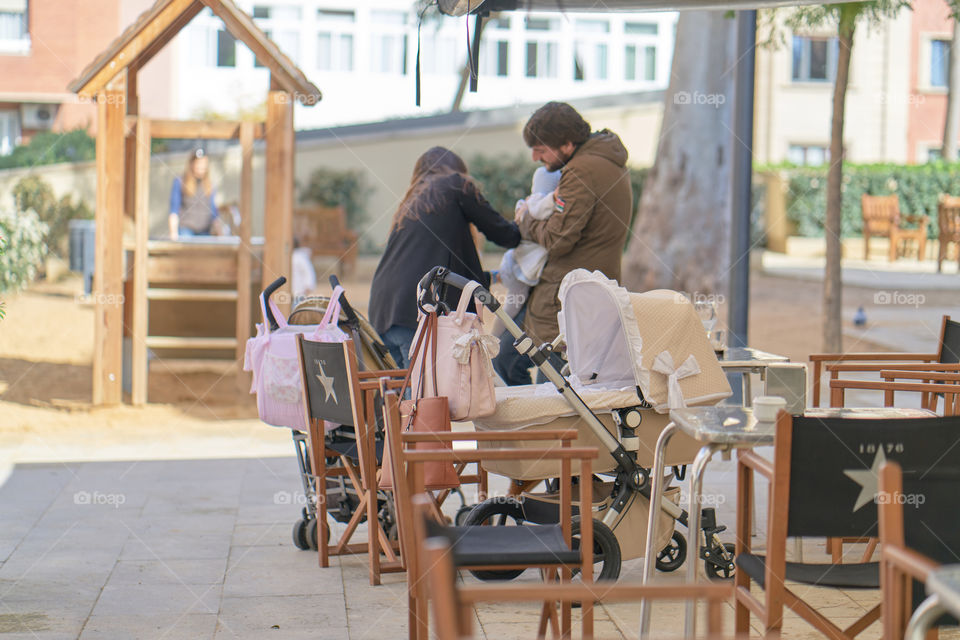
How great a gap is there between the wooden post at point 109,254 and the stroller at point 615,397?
4.80 meters

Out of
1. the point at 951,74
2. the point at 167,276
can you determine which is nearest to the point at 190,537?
the point at 167,276

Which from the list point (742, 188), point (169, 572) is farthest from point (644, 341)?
point (742, 188)

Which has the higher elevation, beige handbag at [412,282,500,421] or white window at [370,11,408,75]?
white window at [370,11,408,75]

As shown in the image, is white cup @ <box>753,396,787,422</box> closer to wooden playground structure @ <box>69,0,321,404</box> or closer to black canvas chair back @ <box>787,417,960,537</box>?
black canvas chair back @ <box>787,417,960,537</box>

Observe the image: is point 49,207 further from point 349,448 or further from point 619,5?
point 349,448

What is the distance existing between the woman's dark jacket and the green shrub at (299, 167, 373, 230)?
55.9 ft

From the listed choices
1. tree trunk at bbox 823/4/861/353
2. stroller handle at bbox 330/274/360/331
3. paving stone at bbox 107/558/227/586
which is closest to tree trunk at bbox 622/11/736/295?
tree trunk at bbox 823/4/861/353

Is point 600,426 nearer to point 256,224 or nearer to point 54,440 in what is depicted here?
point 54,440

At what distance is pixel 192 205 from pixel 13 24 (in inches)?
995

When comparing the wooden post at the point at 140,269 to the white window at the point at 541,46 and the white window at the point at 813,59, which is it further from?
the white window at the point at 541,46

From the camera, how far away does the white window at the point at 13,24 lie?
3194 cm

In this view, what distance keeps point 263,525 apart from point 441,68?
118ft

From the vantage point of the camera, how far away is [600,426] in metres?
4.14

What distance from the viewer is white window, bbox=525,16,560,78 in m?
39.7
